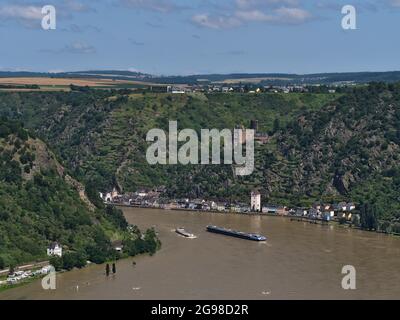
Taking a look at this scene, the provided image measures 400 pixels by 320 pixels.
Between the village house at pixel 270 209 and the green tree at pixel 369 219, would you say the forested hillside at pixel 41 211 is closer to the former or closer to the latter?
the green tree at pixel 369 219

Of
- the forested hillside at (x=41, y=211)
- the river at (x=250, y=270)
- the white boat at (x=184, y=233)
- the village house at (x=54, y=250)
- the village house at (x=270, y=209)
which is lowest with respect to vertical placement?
the village house at (x=270, y=209)

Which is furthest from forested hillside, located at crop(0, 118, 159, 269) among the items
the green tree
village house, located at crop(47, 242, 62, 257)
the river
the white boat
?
the green tree

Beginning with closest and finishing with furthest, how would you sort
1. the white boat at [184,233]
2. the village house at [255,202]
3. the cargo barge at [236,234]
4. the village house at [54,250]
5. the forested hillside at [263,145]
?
the village house at [54,250] → the cargo barge at [236,234] → the white boat at [184,233] → the village house at [255,202] → the forested hillside at [263,145]

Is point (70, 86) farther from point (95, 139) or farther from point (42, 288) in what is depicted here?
point (42, 288)

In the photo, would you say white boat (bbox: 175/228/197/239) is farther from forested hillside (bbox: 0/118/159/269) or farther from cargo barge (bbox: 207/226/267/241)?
forested hillside (bbox: 0/118/159/269)

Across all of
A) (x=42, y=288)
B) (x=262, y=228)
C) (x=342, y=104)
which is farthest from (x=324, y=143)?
(x=42, y=288)

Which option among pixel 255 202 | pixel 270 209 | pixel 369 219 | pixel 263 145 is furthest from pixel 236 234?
pixel 263 145

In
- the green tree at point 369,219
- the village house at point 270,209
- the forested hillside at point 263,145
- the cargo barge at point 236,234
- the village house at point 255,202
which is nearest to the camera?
the cargo barge at point 236,234

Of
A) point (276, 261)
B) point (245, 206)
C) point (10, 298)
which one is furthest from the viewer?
point (245, 206)

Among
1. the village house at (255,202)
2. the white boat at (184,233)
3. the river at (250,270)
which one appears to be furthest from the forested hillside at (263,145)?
the river at (250,270)
